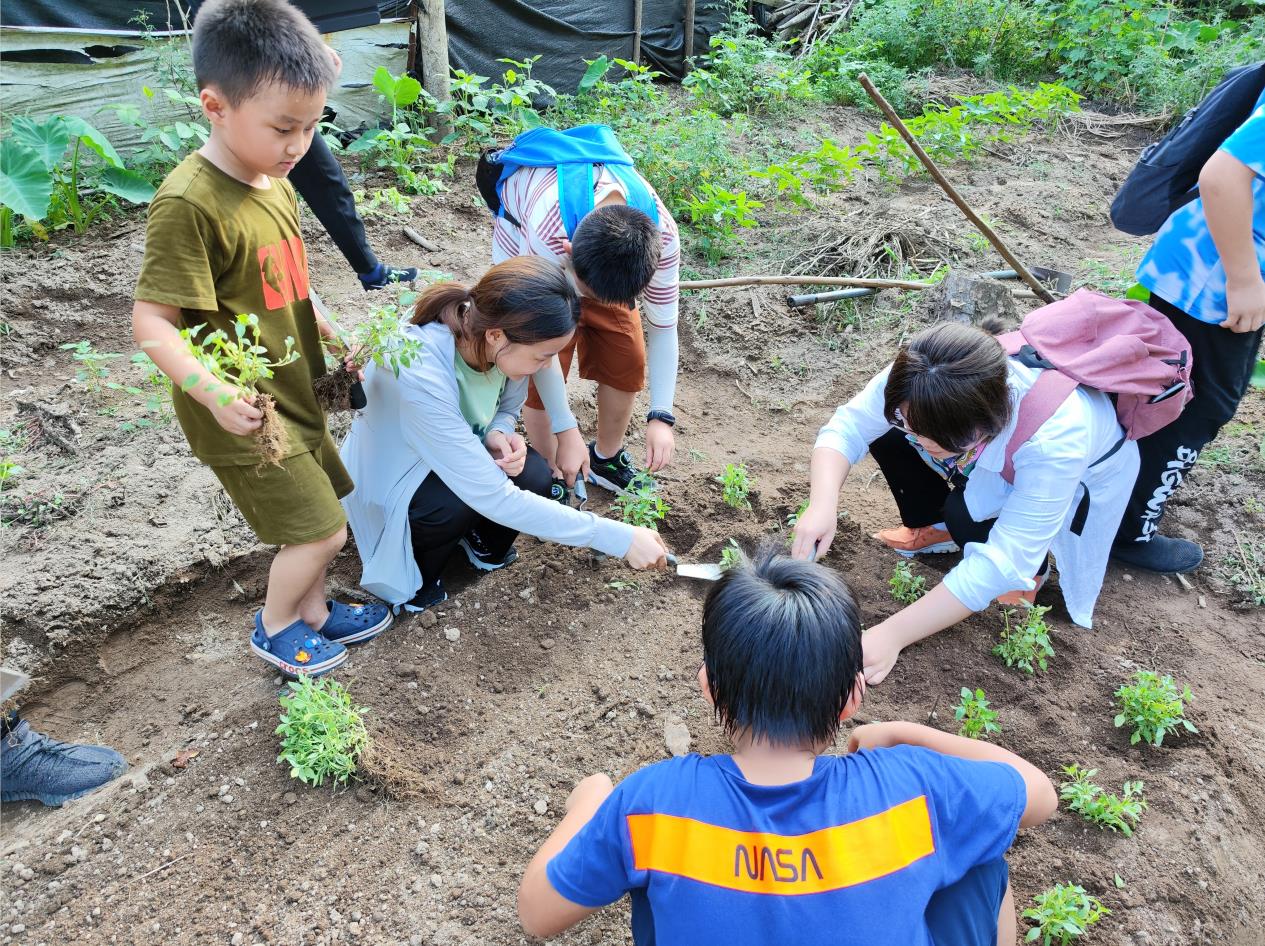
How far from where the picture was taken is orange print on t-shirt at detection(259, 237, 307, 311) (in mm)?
2139

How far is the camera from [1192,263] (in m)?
2.50

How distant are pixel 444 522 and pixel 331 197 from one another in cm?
151

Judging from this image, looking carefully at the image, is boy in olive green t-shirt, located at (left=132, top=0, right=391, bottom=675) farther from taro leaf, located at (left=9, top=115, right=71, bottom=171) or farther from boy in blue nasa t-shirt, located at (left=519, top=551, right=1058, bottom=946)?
taro leaf, located at (left=9, top=115, right=71, bottom=171)

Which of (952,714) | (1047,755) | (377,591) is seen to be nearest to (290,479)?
(377,591)

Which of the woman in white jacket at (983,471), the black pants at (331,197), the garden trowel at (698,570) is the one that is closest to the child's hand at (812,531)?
the woman in white jacket at (983,471)

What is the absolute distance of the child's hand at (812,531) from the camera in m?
2.47

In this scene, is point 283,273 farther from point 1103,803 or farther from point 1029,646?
point 1103,803

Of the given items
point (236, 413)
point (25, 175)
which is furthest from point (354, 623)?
point (25, 175)

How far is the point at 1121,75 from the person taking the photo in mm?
7340

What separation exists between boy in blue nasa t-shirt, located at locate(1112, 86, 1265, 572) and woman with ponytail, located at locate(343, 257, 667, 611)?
166 centimetres

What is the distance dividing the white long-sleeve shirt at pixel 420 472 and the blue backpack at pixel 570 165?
60 centimetres

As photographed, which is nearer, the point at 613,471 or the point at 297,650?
the point at 297,650

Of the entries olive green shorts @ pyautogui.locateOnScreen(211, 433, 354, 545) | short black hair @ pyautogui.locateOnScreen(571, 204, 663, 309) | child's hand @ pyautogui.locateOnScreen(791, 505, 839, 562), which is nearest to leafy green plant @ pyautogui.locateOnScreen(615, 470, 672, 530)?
child's hand @ pyautogui.locateOnScreen(791, 505, 839, 562)

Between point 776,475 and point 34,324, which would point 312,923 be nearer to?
point 776,475
